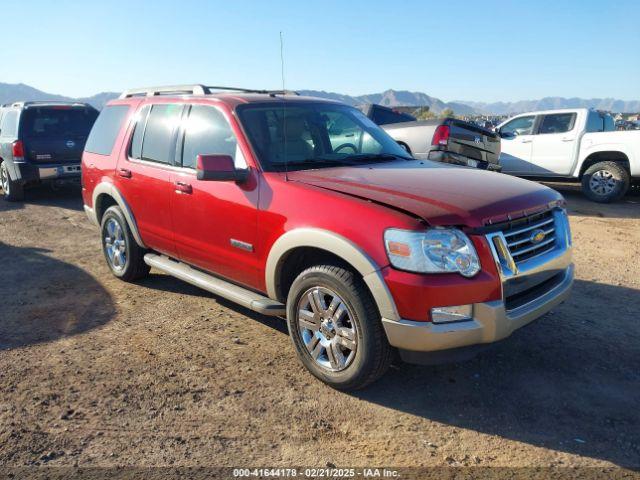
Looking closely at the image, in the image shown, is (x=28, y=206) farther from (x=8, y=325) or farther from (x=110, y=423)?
(x=110, y=423)

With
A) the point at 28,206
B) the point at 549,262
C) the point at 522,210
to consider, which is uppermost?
the point at 522,210

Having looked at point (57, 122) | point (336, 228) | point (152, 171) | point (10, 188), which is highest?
point (57, 122)

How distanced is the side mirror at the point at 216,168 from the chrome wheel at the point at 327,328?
3.23 feet

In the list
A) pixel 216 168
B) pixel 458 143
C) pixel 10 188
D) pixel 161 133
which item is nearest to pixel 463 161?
pixel 458 143

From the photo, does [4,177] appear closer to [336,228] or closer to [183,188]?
[183,188]

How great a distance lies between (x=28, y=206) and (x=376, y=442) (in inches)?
375

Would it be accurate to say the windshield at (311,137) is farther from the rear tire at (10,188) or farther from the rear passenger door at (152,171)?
the rear tire at (10,188)

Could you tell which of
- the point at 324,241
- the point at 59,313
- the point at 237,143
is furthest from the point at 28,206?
the point at 324,241

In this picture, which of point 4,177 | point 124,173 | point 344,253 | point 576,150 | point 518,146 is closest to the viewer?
point 344,253

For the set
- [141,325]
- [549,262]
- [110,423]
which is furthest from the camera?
[141,325]

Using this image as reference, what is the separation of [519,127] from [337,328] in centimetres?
971

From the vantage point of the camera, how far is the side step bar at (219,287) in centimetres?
377

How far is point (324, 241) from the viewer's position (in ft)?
10.6

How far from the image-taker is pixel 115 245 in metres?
5.67
